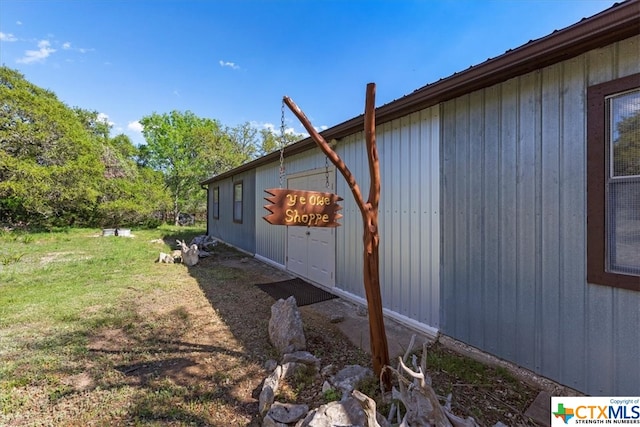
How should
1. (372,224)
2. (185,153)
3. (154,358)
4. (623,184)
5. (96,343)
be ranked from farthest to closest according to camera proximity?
(185,153) < (96,343) < (154,358) < (372,224) < (623,184)

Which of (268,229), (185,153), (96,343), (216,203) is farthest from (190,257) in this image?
(185,153)

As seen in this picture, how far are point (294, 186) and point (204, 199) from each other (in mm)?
18146

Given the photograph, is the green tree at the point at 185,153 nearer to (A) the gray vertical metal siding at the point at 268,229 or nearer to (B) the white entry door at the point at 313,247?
(A) the gray vertical metal siding at the point at 268,229

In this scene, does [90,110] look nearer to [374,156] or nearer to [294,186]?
[294,186]

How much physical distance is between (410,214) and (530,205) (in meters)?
1.28

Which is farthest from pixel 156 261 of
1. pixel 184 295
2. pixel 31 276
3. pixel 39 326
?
pixel 39 326

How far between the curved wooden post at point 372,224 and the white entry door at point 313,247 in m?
2.71

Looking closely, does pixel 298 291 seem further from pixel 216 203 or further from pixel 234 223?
pixel 216 203

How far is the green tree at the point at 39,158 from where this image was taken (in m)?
11.4

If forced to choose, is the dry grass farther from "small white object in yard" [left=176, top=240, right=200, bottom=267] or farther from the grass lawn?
"small white object in yard" [left=176, top=240, right=200, bottom=267]

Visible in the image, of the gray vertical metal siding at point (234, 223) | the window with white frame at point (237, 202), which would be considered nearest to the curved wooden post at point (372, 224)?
the gray vertical metal siding at point (234, 223)

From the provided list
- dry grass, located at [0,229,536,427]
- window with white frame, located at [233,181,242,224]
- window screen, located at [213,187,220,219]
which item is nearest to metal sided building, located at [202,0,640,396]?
dry grass, located at [0,229,536,427]

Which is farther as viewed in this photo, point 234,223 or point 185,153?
point 185,153

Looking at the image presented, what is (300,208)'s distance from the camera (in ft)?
7.07
